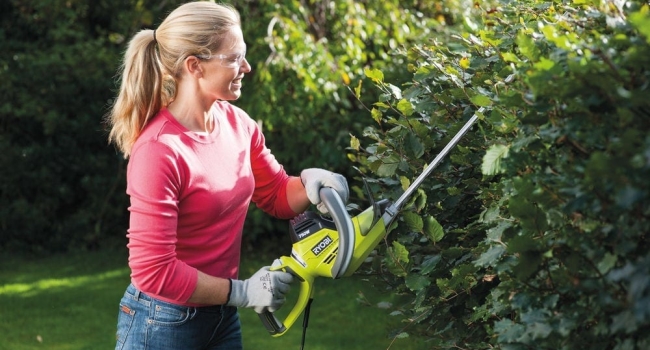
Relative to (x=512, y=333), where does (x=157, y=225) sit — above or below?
below

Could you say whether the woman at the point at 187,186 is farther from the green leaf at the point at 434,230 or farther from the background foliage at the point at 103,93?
the background foliage at the point at 103,93

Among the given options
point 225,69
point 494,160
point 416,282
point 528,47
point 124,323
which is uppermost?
point 528,47

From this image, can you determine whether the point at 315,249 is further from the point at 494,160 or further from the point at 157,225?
the point at 494,160

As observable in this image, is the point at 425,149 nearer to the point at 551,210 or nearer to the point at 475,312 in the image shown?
the point at 475,312

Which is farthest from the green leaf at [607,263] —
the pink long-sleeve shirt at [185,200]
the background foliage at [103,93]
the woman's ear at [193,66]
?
the background foliage at [103,93]

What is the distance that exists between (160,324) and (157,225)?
33 cm

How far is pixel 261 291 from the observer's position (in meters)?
2.74

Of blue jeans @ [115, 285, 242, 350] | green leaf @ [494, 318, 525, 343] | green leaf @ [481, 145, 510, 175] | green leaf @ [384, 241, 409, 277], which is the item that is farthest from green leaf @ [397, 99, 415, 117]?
green leaf @ [494, 318, 525, 343]

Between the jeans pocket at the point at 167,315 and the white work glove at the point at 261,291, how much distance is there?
14cm

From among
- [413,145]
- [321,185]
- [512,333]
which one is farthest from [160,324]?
[512,333]

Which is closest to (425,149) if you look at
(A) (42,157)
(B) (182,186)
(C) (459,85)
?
(C) (459,85)

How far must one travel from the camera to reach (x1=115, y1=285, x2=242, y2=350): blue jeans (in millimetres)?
2801

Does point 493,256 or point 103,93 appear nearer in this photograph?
point 493,256

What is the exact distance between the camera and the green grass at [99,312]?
5.48 meters
